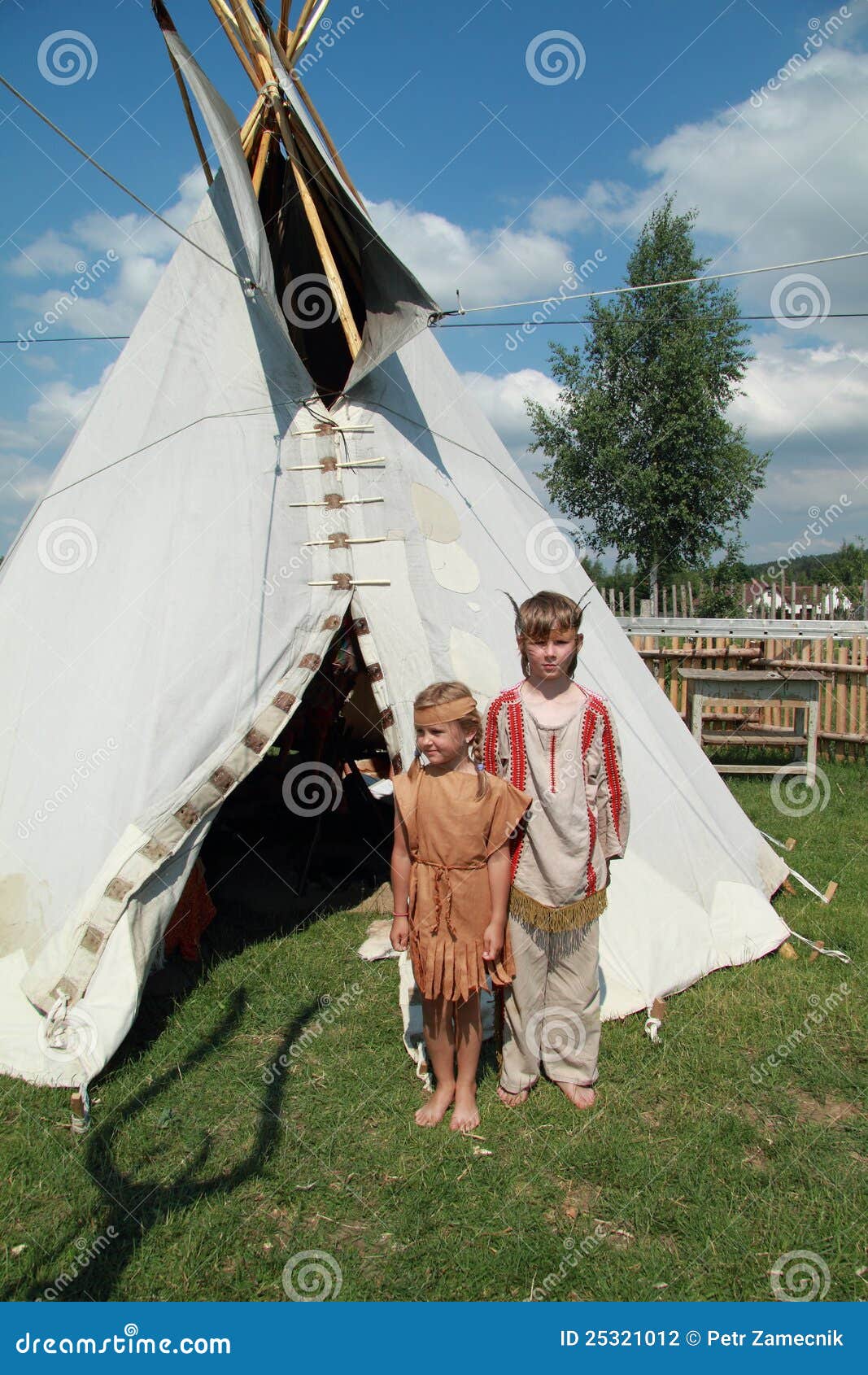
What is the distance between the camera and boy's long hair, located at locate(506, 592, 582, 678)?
2.79m

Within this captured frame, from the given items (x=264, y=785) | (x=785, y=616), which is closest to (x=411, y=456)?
(x=264, y=785)

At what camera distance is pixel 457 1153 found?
2.80m

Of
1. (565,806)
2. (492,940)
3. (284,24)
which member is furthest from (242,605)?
(284,24)

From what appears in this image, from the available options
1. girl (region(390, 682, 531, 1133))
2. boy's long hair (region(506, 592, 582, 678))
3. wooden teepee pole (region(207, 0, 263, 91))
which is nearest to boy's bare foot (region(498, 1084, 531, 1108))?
girl (region(390, 682, 531, 1133))

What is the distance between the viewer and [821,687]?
8.98 m

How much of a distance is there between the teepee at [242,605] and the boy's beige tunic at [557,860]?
0.64 meters

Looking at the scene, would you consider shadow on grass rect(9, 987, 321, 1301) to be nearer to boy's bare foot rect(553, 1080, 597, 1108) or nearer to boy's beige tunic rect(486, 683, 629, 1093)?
boy's beige tunic rect(486, 683, 629, 1093)

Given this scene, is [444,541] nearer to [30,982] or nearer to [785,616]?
[30,982]

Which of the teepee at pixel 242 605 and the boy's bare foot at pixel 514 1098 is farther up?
the teepee at pixel 242 605

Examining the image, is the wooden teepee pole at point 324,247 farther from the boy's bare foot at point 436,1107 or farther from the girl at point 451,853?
the boy's bare foot at point 436,1107

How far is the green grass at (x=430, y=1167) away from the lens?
92.6 inches

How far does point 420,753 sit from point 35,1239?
6.06 ft

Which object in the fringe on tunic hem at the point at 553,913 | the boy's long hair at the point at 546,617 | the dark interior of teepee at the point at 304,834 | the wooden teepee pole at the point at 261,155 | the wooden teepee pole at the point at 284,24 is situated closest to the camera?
the boy's long hair at the point at 546,617

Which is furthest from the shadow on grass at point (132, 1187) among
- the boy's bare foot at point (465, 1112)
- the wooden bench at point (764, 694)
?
the wooden bench at point (764, 694)
